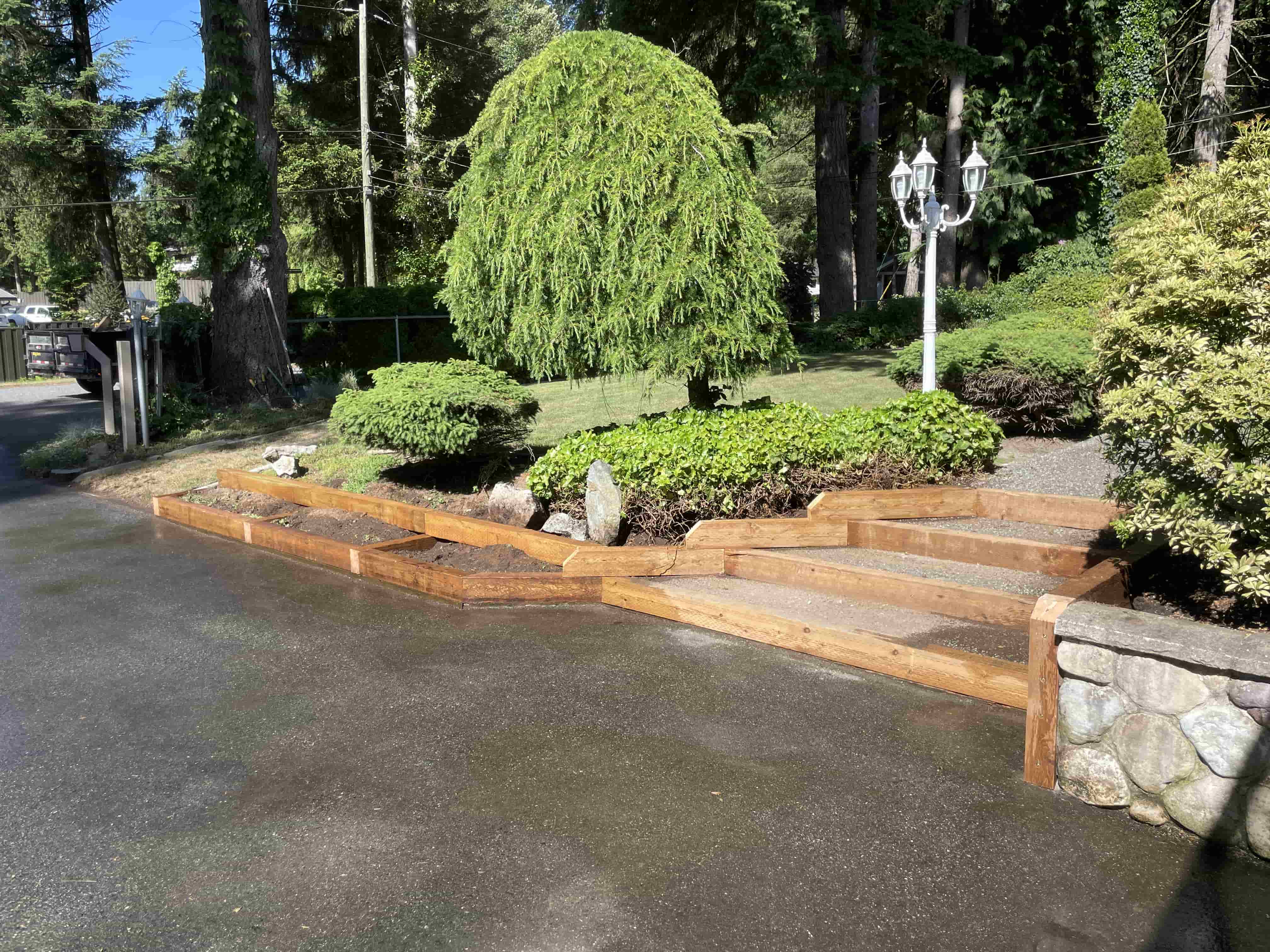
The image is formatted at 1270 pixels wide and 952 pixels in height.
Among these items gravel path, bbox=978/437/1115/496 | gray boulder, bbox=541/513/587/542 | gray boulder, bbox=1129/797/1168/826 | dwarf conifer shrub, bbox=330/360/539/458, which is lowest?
gray boulder, bbox=1129/797/1168/826

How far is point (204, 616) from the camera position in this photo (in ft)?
21.0

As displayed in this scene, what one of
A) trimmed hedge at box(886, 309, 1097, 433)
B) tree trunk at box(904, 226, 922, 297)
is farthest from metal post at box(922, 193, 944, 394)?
tree trunk at box(904, 226, 922, 297)

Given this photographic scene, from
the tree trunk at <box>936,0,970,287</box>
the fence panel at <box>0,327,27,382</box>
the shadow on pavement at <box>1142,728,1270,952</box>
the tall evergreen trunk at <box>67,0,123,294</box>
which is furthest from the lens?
the fence panel at <box>0,327,27,382</box>

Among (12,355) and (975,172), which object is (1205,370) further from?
(12,355)

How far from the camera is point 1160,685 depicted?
3.39 m

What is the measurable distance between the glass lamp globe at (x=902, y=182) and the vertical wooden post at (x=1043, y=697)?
7.08 m

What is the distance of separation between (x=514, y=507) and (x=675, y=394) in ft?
24.5

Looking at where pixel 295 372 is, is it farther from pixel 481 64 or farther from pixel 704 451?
pixel 481 64

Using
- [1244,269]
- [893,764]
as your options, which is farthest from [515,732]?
[1244,269]

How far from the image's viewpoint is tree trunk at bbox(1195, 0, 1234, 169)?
2012 centimetres

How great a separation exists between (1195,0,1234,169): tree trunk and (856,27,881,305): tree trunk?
23.1 ft

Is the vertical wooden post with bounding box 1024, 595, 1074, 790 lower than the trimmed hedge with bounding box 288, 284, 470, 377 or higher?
lower

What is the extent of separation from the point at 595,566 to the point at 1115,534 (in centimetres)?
344

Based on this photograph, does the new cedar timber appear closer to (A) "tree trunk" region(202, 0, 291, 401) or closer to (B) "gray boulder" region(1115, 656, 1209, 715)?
(B) "gray boulder" region(1115, 656, 1209, 715)
